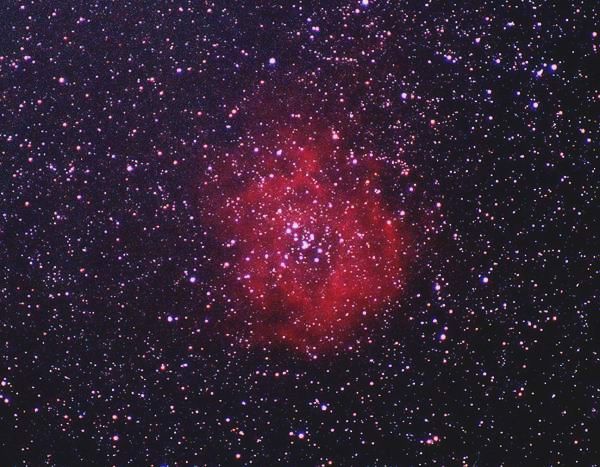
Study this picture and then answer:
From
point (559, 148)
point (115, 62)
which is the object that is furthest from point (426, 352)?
point (115, 62)

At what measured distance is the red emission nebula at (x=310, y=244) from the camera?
0.41m

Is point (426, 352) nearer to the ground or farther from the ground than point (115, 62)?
nearer to the ground

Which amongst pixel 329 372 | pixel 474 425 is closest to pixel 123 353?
pixel 329 372

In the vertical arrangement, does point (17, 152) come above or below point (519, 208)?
above

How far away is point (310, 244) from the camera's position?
409 millimetres

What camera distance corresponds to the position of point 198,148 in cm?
41

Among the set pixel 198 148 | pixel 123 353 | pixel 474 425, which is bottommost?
pixel 474 425

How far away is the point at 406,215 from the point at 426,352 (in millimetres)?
117

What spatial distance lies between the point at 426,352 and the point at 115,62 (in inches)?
14.2

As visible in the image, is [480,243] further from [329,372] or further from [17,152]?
[17,152]

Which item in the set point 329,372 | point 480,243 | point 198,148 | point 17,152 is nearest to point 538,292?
point 480,243

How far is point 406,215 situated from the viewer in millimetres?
406

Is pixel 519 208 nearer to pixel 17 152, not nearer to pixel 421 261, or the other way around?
pixel 421 261

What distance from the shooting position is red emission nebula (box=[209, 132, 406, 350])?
41cm
